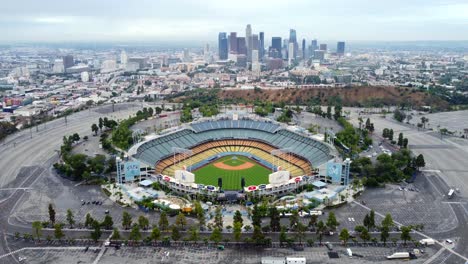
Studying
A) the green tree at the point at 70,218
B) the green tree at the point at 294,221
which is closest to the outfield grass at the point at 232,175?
the green tree at the point at 294,221

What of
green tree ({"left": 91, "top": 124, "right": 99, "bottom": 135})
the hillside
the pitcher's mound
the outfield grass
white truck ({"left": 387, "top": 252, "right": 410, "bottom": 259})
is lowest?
white truck ({"left": 387, "top": 252, "right": 410, "bottom": 259})

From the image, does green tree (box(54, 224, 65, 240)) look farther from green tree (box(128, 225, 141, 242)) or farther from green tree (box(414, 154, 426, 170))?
green tree (box(414, 154, 426, 170))

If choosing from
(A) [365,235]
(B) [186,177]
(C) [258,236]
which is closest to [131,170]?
(B) [186,177]

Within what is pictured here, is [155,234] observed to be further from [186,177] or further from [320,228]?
[320,228]

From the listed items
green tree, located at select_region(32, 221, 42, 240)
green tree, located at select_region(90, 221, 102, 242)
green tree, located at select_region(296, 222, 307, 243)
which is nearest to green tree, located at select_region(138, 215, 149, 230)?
green tree, located at select_region(90, 221, 102, 242)

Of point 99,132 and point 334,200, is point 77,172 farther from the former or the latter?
point 334,200

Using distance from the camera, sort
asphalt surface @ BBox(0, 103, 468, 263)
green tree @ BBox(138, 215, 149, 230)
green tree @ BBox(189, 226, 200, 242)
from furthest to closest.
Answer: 1. green tree @ BBox(138, 215, 149, 230)
2. green tree @ BBox(189, 226, 200, 242)
3. asphalt surface @ BBox(0, 103, 468, 263)

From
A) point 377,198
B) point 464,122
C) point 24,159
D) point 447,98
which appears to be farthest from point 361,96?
point 24,159

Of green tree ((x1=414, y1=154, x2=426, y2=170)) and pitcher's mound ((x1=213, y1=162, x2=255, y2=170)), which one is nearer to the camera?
green tree ((x1=414, y1=154, x2=426, y2=170))
